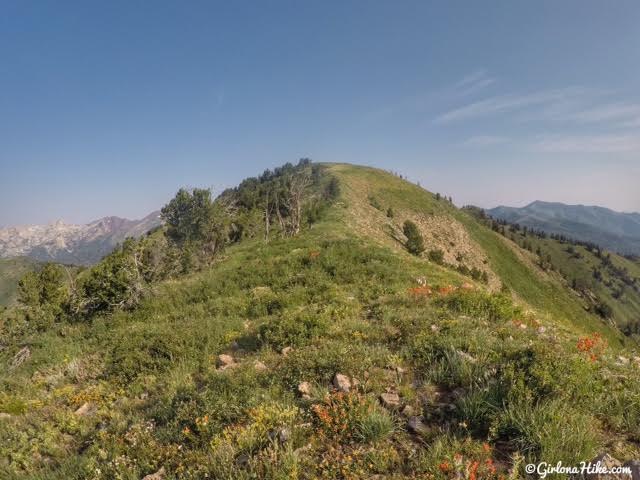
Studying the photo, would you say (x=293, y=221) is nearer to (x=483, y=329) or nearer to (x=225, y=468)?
(x=483, y=329)

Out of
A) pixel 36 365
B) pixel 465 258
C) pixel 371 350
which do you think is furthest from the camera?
pixel 465 258

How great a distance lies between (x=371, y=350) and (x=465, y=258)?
57.9 m

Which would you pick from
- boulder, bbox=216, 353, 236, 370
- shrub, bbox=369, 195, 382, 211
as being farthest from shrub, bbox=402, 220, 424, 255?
boulder, bbox=216, 353, 236, 370

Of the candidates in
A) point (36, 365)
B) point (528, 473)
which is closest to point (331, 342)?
point (528, 473)

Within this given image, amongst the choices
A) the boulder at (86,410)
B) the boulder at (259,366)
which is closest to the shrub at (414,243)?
the boulder at (259,366)

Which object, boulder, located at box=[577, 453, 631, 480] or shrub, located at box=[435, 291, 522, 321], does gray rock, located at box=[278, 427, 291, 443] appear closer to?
boulder, located at box=[577, 453, 631, 480]

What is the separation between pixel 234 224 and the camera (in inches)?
1911

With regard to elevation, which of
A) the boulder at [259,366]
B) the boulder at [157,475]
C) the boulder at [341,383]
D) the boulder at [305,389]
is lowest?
the boulder at [157,475]

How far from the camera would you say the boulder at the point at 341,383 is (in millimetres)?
5532

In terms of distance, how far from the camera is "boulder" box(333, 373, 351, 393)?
553 centimetres

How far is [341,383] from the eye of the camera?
5.62m

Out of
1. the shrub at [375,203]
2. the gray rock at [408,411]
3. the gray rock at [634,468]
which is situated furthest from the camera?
the shrub at [375,203]

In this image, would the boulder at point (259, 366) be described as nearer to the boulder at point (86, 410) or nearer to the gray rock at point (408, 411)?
the gray rock at point (408, 411)

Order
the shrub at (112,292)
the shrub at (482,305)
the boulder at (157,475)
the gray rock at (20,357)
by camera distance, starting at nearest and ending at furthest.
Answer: the boulder at (157,475) < the shrub at (482,305) < the gray rock at (20,357) < the shrub at (112,292)
